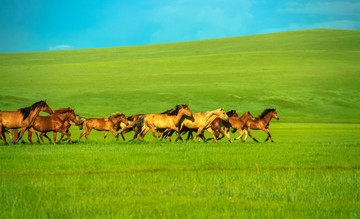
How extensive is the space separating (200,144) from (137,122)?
467 cm

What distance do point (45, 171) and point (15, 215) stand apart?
5130mm

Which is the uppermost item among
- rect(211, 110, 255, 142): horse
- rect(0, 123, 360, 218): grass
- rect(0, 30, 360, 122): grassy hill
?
rect(0, 30, 360, 122): grassy hill

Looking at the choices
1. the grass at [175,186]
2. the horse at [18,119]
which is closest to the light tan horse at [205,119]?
the grass at [175,186]

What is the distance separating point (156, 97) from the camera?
61.0 metres

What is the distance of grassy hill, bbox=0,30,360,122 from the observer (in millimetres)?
57250

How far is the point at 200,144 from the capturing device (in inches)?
809

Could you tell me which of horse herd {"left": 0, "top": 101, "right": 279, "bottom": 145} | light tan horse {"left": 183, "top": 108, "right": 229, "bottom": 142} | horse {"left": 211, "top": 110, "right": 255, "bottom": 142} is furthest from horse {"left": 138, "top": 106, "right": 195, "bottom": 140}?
horse {"left": 211, "top": 110, "right": 255, "bottom": 142}

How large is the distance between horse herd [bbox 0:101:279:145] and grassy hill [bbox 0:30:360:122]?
2677 cm

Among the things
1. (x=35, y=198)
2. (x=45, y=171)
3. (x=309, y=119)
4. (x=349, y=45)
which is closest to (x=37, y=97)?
(x=309, y=119)

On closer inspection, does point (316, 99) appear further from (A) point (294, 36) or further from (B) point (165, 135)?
(A) point (294, 36)

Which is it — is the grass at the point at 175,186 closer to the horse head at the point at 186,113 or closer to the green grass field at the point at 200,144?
the green grass field at the point at 200,144

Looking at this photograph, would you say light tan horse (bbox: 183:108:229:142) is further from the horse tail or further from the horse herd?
the horse tail

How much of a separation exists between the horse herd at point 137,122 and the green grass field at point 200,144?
3.89ft

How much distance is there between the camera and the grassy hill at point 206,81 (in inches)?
2254
